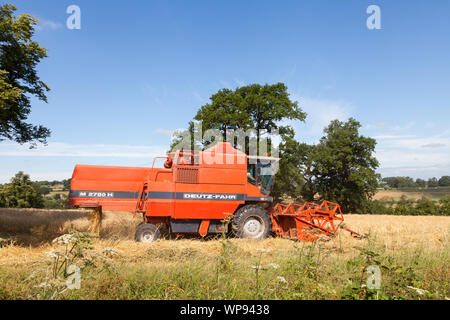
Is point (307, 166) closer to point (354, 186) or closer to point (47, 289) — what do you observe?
point (354, 186)

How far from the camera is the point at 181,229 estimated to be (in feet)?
31.1

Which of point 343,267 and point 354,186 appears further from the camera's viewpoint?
point 354,186

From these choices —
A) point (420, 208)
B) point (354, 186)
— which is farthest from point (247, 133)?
point (420, 208)

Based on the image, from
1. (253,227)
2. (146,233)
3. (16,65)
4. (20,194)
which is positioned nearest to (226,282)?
(146,233)

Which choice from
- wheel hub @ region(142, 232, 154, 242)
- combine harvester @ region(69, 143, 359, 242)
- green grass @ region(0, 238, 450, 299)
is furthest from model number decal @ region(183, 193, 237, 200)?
green grass @ region(0, 238, 450, 299)

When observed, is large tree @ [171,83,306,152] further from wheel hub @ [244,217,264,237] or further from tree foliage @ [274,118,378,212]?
wheel hub @ [244,217,264,237]

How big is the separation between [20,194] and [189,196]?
39183 mm

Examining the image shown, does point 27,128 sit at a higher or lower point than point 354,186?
higher

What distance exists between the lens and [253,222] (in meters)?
9.94

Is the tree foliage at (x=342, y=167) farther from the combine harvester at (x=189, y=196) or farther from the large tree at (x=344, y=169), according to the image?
the combine harvester at (x=189, y=196)

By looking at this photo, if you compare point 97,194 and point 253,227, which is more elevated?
point 97,194

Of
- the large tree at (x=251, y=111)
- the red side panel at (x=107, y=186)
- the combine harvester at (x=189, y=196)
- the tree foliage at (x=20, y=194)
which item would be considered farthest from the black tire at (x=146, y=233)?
the tree foliage at (x=20, y=194)

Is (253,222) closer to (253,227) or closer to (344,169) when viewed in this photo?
(253,227)
